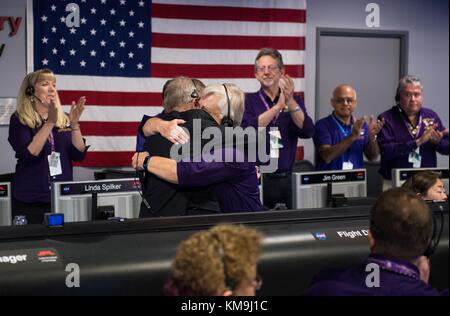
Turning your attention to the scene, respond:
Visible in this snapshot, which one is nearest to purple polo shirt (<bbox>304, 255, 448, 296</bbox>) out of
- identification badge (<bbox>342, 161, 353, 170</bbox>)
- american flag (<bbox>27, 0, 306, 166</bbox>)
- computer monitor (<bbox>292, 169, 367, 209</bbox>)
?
computer monitor (<bbox>292, 169, 367, 209</bbox>)

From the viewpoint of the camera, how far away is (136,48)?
6.22 m

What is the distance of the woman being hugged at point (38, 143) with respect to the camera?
169 inches

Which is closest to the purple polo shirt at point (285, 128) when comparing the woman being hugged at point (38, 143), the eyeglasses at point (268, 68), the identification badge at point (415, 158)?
the eyeglasses at point (268, 68)

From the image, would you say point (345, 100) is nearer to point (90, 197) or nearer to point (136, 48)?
point (136, 48)

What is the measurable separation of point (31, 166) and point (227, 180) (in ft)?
5.81

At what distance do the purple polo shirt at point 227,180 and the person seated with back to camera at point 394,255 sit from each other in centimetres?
103

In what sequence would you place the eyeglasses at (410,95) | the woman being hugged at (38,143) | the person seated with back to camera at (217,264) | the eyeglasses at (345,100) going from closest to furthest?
1. the person seated with back to camera at (217,264)
2. the woman being hugged at (38,143)
3. the eyeglasses at (345,100)
4. the eyeglasses at (410,95)

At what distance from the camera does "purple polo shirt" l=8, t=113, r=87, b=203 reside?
4320mm

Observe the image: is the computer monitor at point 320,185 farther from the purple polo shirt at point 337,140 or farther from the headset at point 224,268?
the headset at point 224,268

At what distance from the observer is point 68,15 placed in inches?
A: 232

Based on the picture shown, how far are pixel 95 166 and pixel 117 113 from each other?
1.68ft

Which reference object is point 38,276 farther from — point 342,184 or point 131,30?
point 131,30

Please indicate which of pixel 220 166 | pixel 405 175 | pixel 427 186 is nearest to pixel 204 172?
pixel 220 166

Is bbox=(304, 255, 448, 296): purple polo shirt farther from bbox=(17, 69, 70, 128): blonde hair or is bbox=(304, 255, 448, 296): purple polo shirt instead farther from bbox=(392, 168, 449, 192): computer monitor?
bbox=(17, 69, 70, 128): blonde hair
